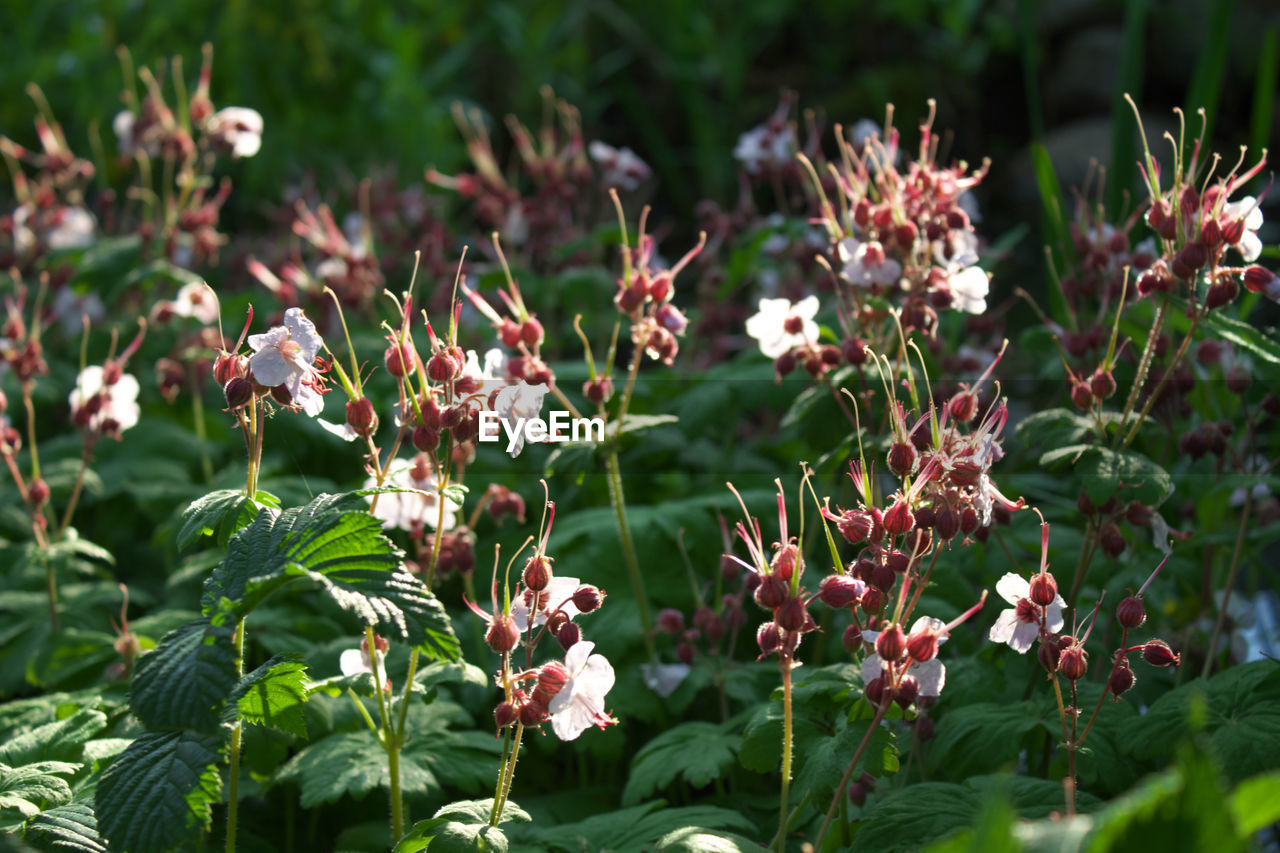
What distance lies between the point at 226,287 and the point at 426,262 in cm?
132

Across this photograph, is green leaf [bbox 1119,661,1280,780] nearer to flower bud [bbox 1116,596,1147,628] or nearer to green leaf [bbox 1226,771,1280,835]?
flower bud [bbox 1116,596,1147,628]

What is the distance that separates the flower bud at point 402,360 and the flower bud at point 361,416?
5cm

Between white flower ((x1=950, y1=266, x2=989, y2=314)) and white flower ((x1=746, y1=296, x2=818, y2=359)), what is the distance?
0.22 metres

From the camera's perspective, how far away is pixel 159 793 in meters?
1.09

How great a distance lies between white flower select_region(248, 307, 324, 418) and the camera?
3.86ft

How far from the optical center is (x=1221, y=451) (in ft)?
5.72

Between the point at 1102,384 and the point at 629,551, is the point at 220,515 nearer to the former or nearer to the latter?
the point at 629,551

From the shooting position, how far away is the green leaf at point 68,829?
3.91ft

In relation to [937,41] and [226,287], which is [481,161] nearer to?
[226,287]

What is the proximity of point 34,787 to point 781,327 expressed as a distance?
1.22m

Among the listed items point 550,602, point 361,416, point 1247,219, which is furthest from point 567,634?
point 1247,219

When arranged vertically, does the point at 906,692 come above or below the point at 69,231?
below

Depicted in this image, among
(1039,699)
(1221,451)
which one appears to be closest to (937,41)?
(1221,451)

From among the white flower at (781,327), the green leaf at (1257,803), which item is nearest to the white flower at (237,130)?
the white flower at (781,327)
